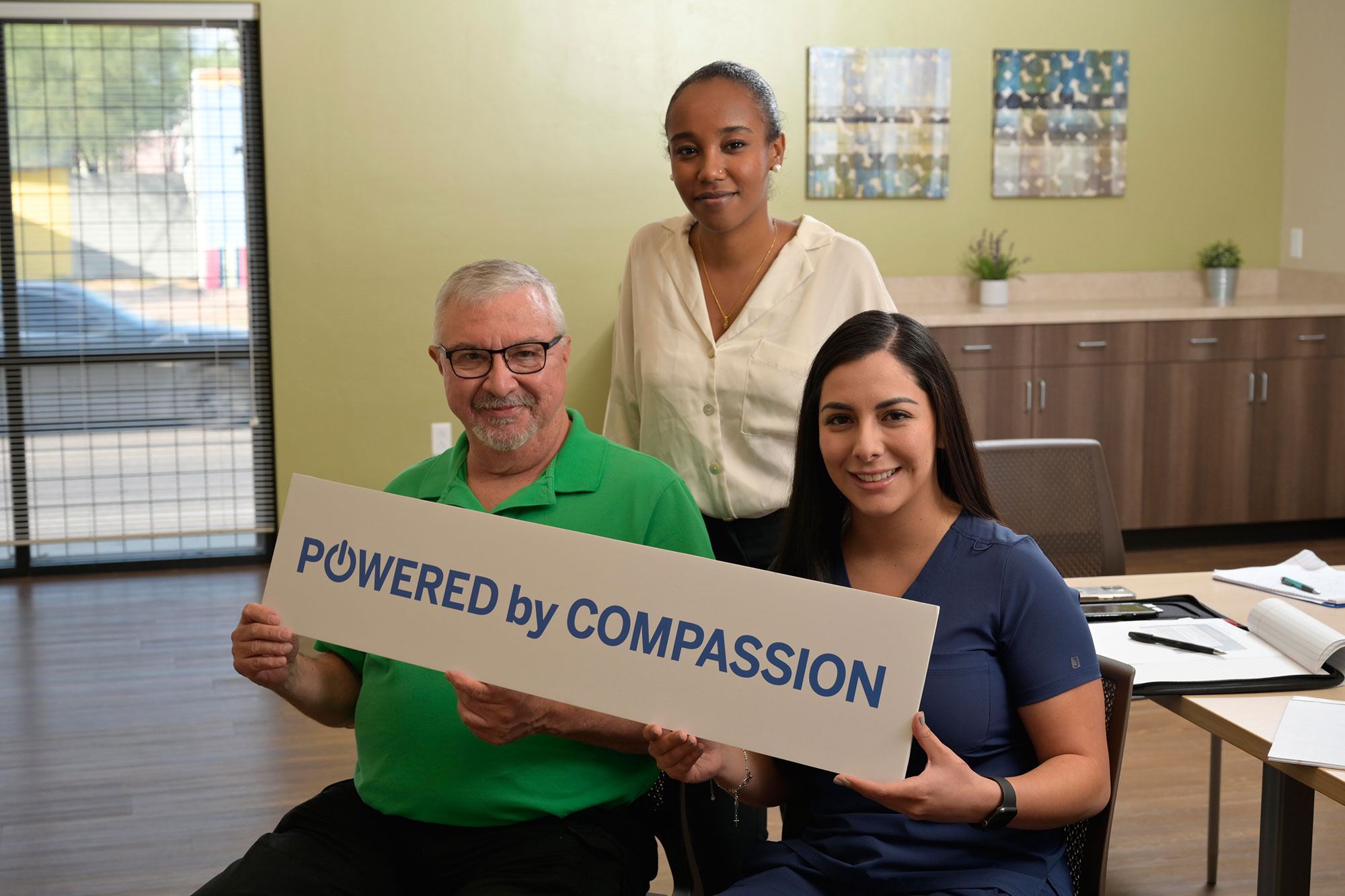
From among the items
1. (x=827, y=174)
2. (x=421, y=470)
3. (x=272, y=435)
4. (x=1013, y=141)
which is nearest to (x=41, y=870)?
(x=421, y=470)

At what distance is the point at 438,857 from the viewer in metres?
1.49

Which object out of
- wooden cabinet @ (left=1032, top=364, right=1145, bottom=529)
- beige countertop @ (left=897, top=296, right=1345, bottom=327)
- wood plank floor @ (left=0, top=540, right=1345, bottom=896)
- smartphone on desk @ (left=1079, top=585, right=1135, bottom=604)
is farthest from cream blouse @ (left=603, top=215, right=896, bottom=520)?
wooden cabinet @ (left=1032, top=364, right=1145, bottom=529)

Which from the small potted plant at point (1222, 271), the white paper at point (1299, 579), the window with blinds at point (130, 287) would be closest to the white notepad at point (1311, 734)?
the white paper at point (1299, 579)

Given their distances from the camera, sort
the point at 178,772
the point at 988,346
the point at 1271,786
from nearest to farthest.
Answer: the point at 1271,786
the point at 178,772
the point at 988,346

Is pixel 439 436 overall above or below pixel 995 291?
below

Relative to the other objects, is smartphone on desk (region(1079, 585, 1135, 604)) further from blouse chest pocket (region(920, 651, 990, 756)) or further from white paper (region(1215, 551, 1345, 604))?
blouse chest pocket (region(920, 651, 990, 756))

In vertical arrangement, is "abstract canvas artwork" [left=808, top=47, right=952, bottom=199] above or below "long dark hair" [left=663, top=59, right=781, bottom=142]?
above

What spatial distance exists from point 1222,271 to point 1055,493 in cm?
347

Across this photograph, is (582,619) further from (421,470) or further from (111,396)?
(111,396)

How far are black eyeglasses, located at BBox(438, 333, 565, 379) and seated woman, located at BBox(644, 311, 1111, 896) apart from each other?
1.27ft

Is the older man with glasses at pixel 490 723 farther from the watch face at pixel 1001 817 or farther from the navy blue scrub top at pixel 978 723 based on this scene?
the watch face at pixel 1001 817

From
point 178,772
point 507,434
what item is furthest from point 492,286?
point 178,772

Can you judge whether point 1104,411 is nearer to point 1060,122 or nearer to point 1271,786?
point 1060,122

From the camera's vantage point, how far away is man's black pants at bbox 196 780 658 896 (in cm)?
143
